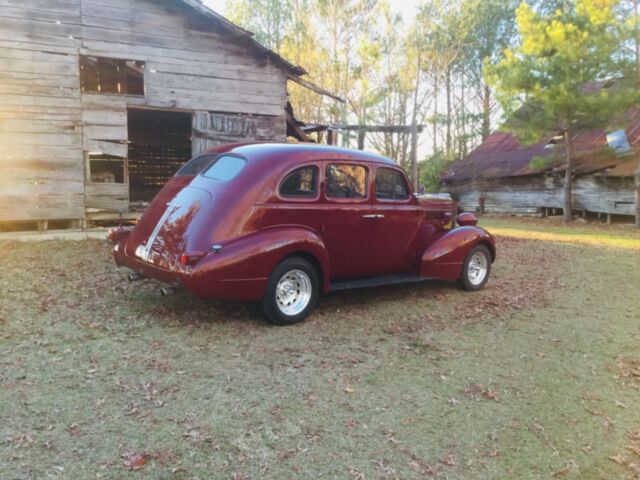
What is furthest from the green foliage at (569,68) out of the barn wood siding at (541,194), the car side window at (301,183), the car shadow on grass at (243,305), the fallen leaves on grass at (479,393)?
the fallen leaves on grass at (479,393)

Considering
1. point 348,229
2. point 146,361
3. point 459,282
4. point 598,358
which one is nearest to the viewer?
point 146,361

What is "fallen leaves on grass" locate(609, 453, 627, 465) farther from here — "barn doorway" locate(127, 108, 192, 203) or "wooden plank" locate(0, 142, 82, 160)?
"barn doorway" locate(127, 108, 192, 203)

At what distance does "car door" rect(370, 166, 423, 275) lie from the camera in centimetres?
637

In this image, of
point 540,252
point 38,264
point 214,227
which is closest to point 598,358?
point 214,227

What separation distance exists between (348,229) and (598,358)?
9.75 feet

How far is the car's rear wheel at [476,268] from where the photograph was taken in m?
7.33

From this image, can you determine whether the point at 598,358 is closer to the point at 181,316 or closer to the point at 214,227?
the point at 214,227

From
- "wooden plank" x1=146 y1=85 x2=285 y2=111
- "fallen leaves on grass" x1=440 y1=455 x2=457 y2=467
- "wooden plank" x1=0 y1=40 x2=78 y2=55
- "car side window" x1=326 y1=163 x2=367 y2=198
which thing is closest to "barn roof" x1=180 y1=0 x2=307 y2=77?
"wooden plank" x1=146 y1=85 x2=285 y2=111

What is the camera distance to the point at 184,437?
3223mm

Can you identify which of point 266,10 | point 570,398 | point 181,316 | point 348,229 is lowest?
point 570,398

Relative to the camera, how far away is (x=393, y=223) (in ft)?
21.3

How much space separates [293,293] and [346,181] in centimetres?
156

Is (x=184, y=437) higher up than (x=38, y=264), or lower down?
lower down

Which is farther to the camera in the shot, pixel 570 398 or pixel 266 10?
pixel 266 10
